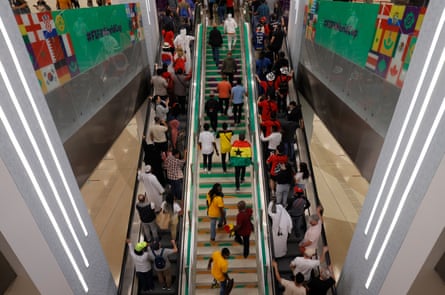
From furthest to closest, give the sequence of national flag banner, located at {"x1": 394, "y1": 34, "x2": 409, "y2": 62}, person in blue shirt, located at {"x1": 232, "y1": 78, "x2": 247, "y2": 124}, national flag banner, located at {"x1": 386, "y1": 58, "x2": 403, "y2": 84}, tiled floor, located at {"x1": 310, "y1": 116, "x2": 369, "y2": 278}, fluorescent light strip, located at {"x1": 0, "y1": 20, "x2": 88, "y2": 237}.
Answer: person in blue shirt, located at {"x1": 232, "y1": 78, "x2": 247, "y2": 124}, tiled floor, located at {"x1": 310, "y1": 116, "x2": 369, "y2": 278}, national flag banner, located at {"x1": 386, "y1": 58, "x2": 403, "y2": 84}, national flag banner, located at {"x1": 394, "y1": 34, "x2": 409, "y2": 62}, fluorescent light strip, located at {"x1": 0, "y1": 20, "x2": 88, "y2": 237}

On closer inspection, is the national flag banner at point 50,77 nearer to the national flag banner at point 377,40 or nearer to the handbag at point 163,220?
the handbag at point 163,220

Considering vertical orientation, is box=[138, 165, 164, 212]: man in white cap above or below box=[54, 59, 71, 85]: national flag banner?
below

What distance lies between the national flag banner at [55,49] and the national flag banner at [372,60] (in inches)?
222

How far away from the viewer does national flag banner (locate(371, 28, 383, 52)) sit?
5.39 m

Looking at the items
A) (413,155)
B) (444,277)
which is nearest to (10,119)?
(413,155)

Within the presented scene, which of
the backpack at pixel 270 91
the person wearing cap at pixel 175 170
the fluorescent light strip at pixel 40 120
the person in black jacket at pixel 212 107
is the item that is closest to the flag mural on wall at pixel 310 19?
the backpack at pixel 270 91

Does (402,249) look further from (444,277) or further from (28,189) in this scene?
(28,189)

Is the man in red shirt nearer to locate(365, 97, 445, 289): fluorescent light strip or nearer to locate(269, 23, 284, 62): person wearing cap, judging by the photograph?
locate(365, 97, 445, 289): fluorescent light strip

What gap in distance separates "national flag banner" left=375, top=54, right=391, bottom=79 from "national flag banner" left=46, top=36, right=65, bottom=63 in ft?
18.4

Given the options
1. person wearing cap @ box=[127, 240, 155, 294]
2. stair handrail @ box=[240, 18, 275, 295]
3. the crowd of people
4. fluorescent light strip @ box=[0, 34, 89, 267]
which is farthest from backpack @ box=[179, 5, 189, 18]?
fluorescent light strip @ box=[0, 34, 89, 267]

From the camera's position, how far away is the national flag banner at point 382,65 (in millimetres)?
5113

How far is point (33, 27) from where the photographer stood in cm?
454

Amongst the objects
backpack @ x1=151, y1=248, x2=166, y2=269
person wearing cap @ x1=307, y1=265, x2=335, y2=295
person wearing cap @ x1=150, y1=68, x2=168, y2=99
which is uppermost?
person wearing cap @ x1=150, y1=68, x2=168, y2=99

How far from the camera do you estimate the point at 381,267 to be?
3.71 m
